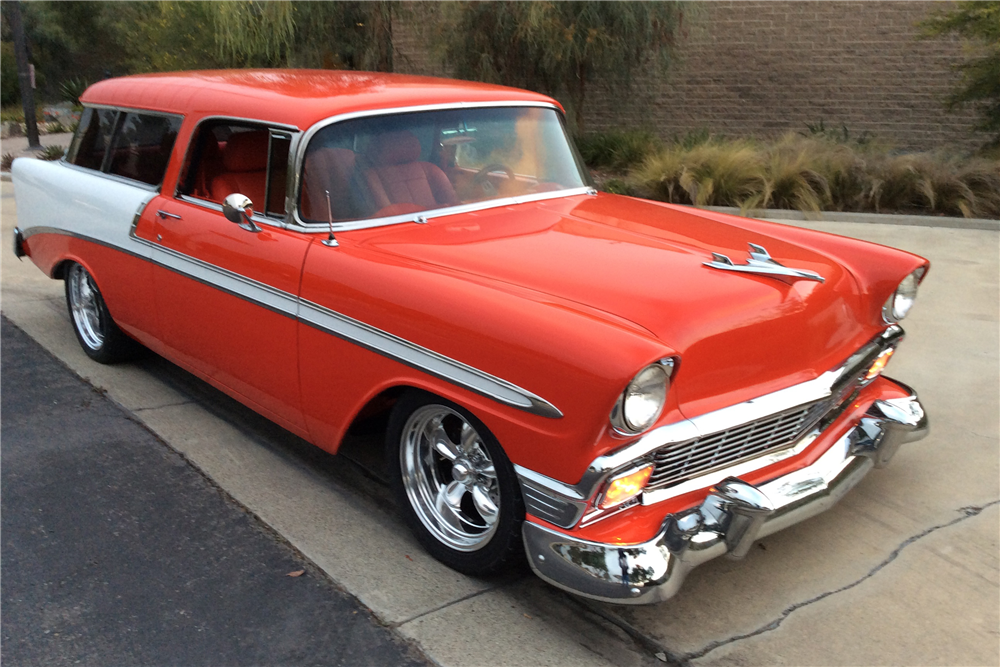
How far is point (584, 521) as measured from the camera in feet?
8.20

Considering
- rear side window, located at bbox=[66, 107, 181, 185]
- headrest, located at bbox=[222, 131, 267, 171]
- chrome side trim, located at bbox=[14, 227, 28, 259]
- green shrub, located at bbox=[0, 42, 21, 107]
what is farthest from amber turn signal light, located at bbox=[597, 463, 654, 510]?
green shrub, located at bbox=[0, 42, 21, 107]

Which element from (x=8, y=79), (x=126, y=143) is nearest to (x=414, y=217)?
(x=126, y=143)

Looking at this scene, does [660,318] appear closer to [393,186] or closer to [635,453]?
[635,453]

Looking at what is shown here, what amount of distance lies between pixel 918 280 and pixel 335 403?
2340 mm

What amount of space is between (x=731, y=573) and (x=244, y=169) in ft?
9.02

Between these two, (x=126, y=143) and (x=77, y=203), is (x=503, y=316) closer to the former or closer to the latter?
(x=126, y=143)

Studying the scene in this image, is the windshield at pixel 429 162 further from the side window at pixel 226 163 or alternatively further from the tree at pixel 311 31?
the tree at pixel 311 31

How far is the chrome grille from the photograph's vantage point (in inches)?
102

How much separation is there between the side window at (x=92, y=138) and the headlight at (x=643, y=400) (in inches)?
143

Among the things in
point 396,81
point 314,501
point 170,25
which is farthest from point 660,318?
point 170,25

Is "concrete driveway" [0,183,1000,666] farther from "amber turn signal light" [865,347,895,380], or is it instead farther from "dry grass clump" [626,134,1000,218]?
"dry grass clump" [626,134,1000,218]

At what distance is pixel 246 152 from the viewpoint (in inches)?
157

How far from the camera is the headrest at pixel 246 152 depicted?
380 centimetres

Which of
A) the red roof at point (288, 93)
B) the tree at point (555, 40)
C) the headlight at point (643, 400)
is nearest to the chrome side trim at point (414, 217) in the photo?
the red roof at point (288, 93)
